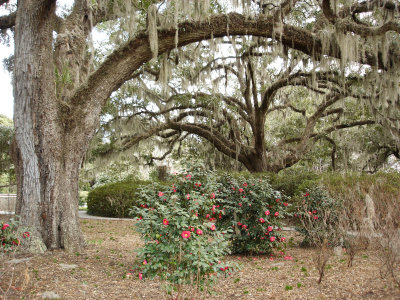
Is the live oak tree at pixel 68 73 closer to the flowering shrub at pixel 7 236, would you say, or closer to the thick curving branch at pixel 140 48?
the thick curving branch at pixel 140 48

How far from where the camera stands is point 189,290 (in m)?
3.57

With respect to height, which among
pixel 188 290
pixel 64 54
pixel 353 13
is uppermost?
pixel 353 13

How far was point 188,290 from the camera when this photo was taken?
11.8 ft

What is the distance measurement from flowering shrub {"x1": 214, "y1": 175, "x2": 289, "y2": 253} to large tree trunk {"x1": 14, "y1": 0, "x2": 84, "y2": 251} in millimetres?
2254

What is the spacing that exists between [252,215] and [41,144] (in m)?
3.46

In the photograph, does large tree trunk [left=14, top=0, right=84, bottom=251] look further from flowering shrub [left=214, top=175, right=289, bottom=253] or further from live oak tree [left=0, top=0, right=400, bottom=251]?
flowering shrub [left=214, top=175, right=289, bottom=253]

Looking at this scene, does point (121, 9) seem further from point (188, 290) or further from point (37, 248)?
point (188, 290)

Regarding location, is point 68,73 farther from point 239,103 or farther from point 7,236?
point 239,103

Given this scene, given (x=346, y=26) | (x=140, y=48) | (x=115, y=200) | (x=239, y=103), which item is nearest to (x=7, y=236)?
(x=140, y=48)

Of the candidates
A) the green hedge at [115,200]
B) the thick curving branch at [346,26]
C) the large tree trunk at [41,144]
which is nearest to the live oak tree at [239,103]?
the green hedge at [115,200]

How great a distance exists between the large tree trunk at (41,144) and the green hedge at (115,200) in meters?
5.56

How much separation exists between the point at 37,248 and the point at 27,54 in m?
2.87

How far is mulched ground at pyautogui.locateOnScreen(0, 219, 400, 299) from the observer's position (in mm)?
3436

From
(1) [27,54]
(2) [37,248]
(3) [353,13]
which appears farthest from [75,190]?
(3) [353,13]
